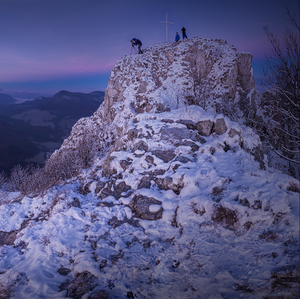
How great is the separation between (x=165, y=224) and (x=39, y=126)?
8263 centimetres

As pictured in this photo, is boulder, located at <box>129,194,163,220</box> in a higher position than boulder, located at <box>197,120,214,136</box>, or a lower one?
lower

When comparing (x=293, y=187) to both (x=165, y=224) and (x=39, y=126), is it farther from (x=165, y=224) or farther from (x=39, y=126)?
(x=39, y=126)

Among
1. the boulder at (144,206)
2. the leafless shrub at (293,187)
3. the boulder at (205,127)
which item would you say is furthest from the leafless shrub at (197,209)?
the boulder at (205,127)

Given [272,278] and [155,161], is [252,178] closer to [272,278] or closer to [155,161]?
[272,278]

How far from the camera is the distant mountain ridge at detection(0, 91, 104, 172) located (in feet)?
152

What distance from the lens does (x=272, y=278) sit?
122 inches

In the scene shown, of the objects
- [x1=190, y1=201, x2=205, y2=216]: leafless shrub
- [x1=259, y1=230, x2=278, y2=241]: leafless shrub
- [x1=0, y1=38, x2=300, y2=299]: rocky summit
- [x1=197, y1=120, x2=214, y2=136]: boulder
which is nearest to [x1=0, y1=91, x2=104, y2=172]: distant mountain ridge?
[x1=0, y1=38, x2=300, y2=299]: rocky summit

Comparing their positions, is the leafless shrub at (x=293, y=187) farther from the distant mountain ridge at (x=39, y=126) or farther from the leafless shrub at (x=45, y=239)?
the distant mountain ridge at (x=39, y=126)

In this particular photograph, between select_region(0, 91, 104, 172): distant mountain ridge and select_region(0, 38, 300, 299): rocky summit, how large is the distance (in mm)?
46093

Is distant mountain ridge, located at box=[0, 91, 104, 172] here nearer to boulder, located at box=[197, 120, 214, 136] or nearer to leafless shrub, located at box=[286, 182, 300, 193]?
boulder, located at box=[197, 120, 214, 136]

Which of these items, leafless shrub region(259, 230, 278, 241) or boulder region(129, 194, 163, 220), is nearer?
leafless shrub region(259, 230, 278, 241)

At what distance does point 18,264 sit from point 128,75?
19.6 m

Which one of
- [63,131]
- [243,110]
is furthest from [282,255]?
[63,131]

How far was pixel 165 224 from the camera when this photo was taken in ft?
16.5
